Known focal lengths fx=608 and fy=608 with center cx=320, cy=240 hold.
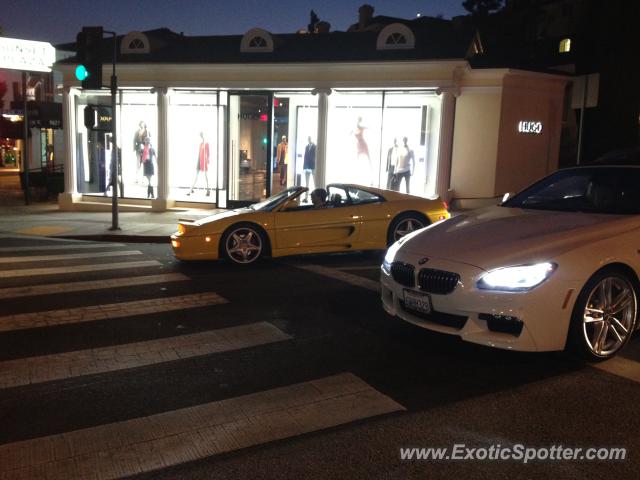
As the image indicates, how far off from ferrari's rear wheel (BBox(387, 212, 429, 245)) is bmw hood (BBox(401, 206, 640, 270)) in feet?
14.6

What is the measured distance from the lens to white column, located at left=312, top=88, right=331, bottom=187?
17.2 metres

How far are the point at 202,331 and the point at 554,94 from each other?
15.2m

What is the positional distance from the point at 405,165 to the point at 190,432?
1435 centimetres

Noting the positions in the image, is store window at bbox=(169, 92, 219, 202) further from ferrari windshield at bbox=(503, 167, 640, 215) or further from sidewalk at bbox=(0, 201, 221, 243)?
ferrari windshield at bbox=(503, 167, 640, 215)

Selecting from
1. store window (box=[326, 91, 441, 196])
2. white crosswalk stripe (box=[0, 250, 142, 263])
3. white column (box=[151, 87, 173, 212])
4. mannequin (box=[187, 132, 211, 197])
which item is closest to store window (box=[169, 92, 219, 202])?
mannequin (box=[187, 132, 211, 197])

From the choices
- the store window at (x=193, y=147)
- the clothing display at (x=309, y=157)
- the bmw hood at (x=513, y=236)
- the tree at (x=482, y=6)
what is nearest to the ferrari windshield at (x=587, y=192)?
the bmw hood at (x=513, y=236)

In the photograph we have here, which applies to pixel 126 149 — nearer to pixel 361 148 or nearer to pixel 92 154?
pixel 92 154

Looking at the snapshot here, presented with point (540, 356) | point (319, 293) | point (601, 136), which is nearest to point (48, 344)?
point (319, 293)

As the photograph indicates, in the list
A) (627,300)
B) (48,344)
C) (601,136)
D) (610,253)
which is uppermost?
(601,136)

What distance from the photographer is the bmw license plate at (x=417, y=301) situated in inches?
205

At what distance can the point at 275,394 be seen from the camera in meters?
4.54

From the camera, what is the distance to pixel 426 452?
365 cm

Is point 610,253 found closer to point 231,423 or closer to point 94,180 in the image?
point 231,423

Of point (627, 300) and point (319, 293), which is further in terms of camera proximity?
point (319, 293)
